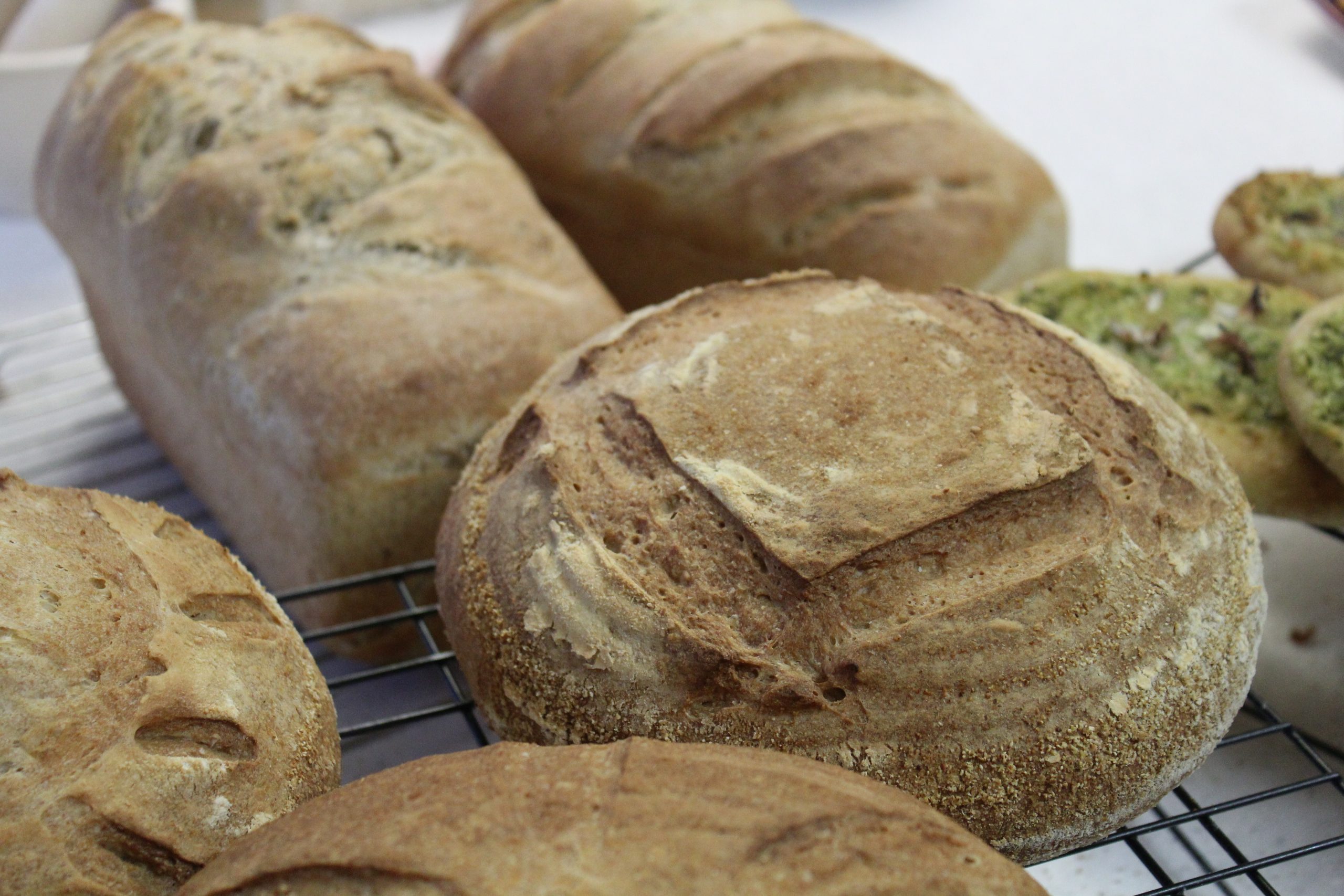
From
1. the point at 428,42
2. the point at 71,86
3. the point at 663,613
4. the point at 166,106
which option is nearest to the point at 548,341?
the point at 663,613

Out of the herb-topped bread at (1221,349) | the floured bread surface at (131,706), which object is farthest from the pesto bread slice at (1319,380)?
the floured bread surface at (131,706)

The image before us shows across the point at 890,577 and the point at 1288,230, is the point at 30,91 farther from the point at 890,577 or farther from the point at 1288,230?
the point at 1288,230

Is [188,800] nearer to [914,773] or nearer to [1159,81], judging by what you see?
[914,773]

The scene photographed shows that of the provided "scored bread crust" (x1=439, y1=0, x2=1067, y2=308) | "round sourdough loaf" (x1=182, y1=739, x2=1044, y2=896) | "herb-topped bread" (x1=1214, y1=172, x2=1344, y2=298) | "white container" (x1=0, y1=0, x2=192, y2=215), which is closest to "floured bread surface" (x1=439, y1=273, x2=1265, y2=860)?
"round sourdough loaf" (x1=182, y1=739, x2=1044, y2=896)

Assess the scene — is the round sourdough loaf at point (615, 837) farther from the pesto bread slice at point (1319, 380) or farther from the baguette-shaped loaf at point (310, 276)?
the pesto bread slice at point (1319, 380)

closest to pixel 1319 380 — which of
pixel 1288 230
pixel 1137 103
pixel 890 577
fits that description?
pixel 1288 230

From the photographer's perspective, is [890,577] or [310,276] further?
[310,276]

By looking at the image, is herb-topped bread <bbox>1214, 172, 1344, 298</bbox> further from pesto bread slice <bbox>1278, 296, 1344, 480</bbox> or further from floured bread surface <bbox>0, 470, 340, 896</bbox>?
floured bread surface <bbox>0, 470, 340, 896</bbox>
